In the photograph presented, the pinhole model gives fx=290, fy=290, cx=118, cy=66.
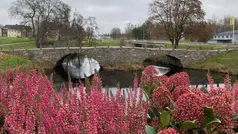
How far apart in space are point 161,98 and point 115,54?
1337 inches

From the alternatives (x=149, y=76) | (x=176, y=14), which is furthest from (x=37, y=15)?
(x=149, y=76)

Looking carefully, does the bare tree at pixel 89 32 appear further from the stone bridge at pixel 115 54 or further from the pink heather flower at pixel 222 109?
the pink heather flower at pixel 222 109

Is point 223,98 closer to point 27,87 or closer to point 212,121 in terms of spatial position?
point 212,121

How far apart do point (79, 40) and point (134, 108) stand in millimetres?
42293

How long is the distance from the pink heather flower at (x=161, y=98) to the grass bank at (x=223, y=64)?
29.8 m

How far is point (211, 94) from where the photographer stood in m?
2.45

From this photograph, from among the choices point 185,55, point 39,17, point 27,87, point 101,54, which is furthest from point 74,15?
point 27,87

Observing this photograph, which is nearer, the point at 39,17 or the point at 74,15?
the point at 39,17

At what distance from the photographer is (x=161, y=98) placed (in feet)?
8.40

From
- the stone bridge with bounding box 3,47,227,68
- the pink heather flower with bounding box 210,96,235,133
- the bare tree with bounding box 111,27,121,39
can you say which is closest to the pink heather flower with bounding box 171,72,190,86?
the pink heather flower with bounding box 210,96,235,133

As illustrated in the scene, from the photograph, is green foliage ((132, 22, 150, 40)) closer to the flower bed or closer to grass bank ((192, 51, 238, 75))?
grass bank ((192, 51, 238, 75))

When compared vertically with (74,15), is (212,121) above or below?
below

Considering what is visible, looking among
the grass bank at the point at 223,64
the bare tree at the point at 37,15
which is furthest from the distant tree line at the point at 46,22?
the grass bank at the point at 223,64

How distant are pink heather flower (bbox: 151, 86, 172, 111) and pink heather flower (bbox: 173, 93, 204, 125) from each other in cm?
45
